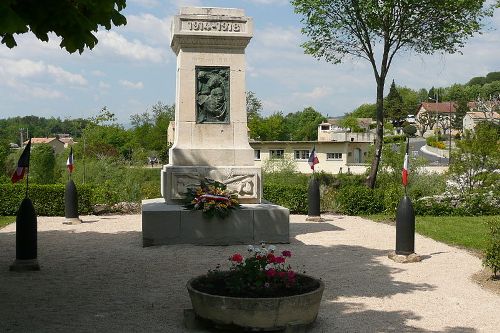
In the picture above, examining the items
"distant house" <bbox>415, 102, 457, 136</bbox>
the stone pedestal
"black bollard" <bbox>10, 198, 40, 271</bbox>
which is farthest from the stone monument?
"distant house" <bbox>415, 102, 457, 136</bbox>

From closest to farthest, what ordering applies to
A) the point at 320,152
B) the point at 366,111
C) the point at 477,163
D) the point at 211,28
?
1. the point at 211,28
2. the point at 477,163
3. the point at 320,152
4. the point at 366,111

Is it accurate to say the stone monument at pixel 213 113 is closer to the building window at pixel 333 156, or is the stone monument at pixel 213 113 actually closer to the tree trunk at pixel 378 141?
the tree trunk at pixel 378 141

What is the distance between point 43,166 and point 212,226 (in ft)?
55.8

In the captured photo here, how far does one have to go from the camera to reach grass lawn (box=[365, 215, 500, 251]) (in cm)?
1245

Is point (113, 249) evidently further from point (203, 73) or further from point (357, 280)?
point (357, 280)

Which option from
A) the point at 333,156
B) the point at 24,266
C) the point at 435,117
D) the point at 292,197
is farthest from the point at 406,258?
the point at 435,117

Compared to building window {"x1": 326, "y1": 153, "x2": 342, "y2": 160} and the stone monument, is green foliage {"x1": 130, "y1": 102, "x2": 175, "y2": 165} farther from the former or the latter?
the stone monument

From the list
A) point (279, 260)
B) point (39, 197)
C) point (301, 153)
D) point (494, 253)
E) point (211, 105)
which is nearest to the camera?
point (279, 260)

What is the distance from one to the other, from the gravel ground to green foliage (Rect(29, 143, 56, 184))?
1326cm

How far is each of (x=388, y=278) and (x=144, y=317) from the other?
390cm

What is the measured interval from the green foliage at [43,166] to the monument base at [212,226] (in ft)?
51.1

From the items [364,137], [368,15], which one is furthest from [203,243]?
[364,137]

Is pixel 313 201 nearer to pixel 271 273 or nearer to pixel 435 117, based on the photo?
pixel 271 273

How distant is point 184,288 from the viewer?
26.0ft
